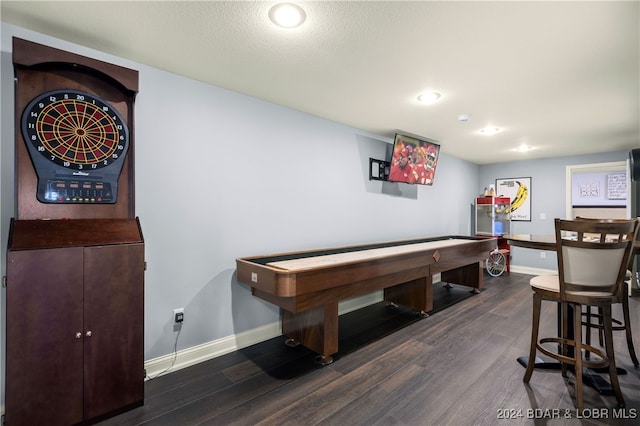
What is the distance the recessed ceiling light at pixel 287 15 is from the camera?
60.7 inches

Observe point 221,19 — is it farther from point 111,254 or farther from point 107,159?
point 111,254

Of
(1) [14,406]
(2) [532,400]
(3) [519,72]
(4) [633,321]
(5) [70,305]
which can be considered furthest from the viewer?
(4) [633,321]

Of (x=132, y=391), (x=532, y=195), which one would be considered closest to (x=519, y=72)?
(x=132, y=391)

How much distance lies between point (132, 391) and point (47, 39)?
2.30 meters

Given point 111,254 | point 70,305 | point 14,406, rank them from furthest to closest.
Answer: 1. point 111,254
2. point 70,305
3. point 14,406

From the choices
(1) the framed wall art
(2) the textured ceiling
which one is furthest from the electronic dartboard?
(1) the framed wall art

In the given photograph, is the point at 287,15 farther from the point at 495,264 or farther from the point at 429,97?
the point at 495,264

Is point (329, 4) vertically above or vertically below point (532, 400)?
above

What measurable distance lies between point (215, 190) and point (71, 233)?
1075mm

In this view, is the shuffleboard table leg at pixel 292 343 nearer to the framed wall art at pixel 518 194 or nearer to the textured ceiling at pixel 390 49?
the textured ceiling at pixel 390 49

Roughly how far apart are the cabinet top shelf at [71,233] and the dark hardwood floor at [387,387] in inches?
42.9

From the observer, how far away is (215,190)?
256 centimetres

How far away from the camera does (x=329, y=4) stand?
5.00 feet

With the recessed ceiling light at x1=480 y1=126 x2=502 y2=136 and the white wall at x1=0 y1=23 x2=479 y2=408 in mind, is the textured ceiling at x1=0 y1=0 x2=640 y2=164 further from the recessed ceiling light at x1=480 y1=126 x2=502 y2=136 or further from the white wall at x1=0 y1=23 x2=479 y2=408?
the recessed ceiling light at x1=480 y1=126 x2=502 y2=136
